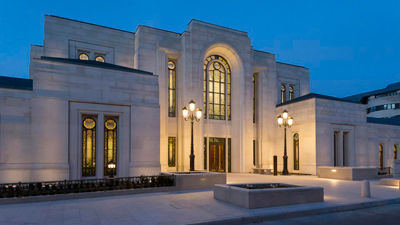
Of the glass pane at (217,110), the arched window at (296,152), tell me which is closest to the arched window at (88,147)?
the glass pane at (217,110)

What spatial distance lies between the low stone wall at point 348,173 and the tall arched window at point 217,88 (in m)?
10.8

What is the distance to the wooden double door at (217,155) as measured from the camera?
28.8m

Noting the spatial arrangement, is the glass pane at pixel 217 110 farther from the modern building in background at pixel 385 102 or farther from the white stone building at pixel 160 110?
the modern building in background at pixel 385 102

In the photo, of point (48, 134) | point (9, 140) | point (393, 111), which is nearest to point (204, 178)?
point (48, 134)

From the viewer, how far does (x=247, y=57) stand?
100ft

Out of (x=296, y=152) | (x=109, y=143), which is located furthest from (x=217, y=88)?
(x=109, y=143)

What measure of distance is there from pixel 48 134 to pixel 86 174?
3.38 meters

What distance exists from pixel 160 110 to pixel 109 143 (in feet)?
26.6

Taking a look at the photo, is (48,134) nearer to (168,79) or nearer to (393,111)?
(168,79)

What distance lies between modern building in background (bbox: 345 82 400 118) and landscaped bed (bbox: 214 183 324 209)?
65.9 meters

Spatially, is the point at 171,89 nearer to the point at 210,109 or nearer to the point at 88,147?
the point at 210,109

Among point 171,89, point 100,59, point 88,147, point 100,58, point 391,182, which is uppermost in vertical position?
point 100,58

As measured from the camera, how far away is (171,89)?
2805 cm

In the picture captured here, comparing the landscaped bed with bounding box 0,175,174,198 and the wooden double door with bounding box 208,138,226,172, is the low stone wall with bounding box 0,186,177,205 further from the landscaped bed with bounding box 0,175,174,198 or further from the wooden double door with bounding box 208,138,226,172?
the wooden double door with bounding box 208,138,226,172
